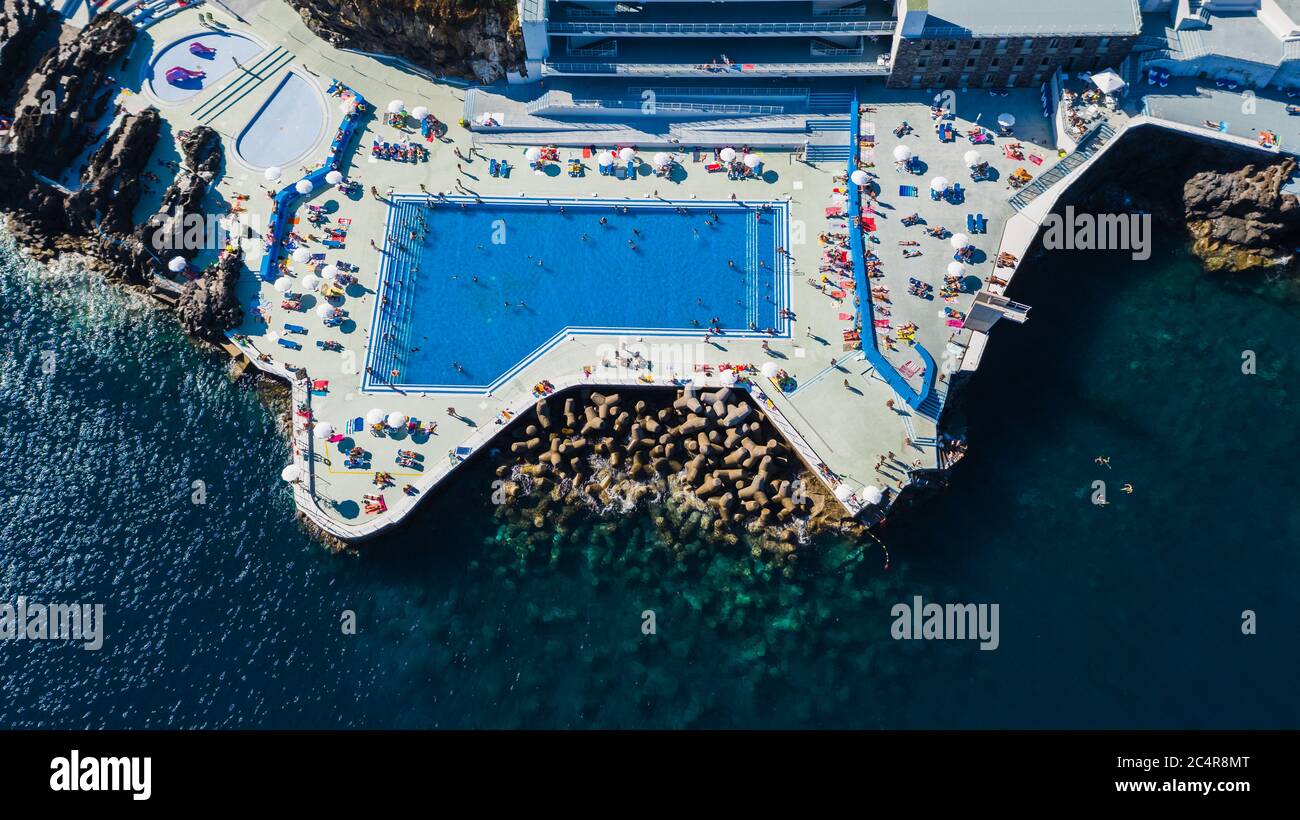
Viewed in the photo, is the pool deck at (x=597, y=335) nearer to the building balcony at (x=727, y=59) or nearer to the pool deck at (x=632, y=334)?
the pool deck at (x=632, y=334)

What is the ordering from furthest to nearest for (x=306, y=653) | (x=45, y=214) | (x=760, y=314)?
(x=45, y=214) < (x=760, y=314) < (x=306, y=653)

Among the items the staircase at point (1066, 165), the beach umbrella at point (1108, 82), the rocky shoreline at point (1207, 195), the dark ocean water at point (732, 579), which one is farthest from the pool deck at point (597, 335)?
the rocky shoreline at point (1207, 195)

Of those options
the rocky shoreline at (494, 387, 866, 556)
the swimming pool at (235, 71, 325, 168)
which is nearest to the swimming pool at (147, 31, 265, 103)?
the swimming pool at (235, 71, 325, 168)

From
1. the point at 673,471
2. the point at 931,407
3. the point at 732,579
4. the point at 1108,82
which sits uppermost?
the point at 1108,82

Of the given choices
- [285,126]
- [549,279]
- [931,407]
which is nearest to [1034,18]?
[931,407]

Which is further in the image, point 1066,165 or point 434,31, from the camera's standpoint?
point 434,31

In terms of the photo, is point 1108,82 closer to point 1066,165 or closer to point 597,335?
point 1066,165
